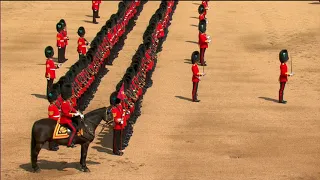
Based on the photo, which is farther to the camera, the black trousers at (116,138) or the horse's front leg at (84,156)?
the black trousers at (116,138)

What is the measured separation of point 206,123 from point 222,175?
4.05 meters

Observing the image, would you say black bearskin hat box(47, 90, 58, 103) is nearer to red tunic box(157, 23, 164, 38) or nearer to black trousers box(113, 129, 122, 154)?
black trousers box(113, 129, 122, 154)

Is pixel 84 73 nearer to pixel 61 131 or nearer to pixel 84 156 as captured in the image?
pixel 84 156

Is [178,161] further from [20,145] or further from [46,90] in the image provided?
[46,90]

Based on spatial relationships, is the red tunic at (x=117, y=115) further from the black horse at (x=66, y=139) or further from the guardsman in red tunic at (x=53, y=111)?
the guardsman in red tunic at (x=53, y=111)

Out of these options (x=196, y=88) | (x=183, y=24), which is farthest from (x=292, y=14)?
(x=196, y=88)

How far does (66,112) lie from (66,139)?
69cm

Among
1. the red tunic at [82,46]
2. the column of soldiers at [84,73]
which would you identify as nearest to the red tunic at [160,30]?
the column of soldiers at [84,73]

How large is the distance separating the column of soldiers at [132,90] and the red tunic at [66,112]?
112 cm

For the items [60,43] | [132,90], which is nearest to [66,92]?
[132,90]

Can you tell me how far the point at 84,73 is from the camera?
2811 cm

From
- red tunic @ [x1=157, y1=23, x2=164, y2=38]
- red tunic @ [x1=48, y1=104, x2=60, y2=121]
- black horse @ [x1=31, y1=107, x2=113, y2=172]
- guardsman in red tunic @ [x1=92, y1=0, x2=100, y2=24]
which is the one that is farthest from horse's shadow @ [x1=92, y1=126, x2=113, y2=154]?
guardsman in red tunic @ [x1=92, y1=0, x2=100, y2=24]

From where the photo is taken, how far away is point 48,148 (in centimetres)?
2459

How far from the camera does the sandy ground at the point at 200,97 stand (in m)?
23.5
